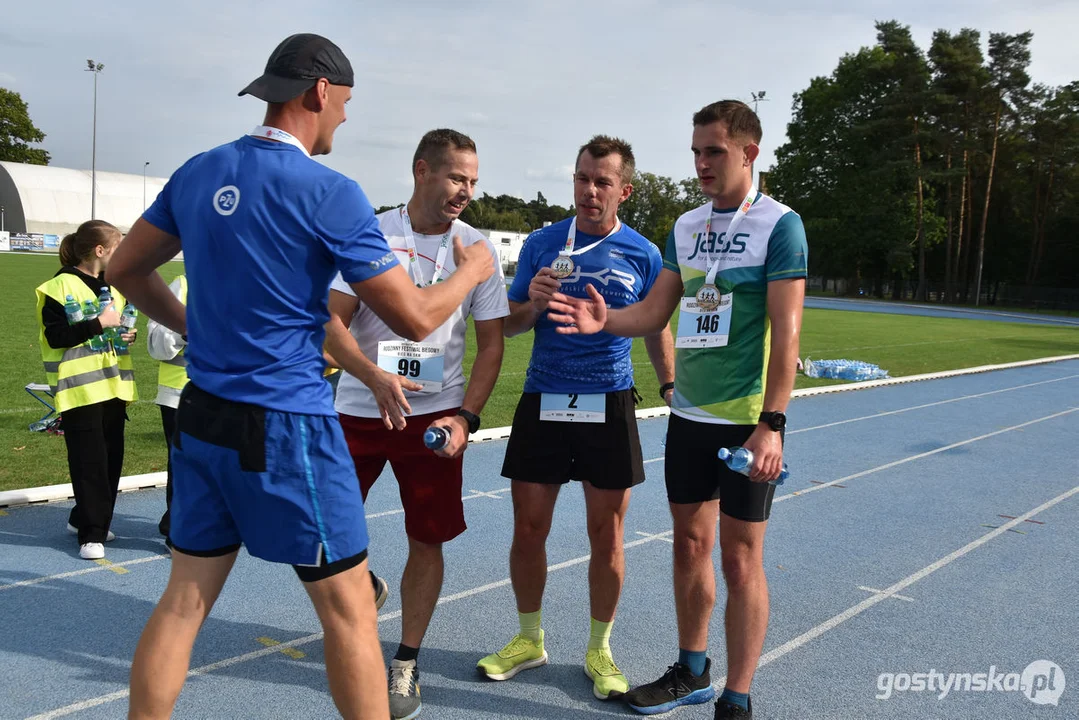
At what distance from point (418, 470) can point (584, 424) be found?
2.39 ft

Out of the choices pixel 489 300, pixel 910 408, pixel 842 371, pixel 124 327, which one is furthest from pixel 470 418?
pixel 842 371

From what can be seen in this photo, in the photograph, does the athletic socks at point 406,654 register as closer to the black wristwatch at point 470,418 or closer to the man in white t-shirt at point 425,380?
the man in white t-shirt at point 425,380

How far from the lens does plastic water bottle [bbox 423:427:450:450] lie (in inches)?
119

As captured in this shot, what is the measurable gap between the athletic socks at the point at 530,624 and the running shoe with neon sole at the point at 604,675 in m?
0.24

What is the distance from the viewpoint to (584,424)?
3.65 meters

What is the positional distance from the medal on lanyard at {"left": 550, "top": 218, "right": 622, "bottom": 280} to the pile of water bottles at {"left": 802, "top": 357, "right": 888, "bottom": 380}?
1151 cm

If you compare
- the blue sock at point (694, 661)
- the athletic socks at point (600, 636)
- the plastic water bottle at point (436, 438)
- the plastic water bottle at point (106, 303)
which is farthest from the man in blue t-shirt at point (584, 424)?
the plastic water bottle at point (106, 303)

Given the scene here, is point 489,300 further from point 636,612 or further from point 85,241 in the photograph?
point 85,241

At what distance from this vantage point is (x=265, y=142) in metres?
2.22

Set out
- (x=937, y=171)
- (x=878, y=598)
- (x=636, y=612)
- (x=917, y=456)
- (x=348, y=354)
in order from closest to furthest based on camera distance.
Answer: (x=348, y=354) → (x=636, y=612) → (x=878, y=598) → (x=917, y=456) → (x=937, y=171)

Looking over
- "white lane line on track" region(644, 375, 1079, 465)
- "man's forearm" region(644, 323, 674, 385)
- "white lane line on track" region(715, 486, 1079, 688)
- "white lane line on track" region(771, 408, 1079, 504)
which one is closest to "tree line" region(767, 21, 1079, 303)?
"white lane line on track" region(644, 375, 1079, 465)

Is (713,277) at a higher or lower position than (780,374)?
higher

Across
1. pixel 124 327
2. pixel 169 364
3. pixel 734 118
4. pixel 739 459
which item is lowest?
pixel 169 364

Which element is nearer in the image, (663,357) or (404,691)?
(404,691)
